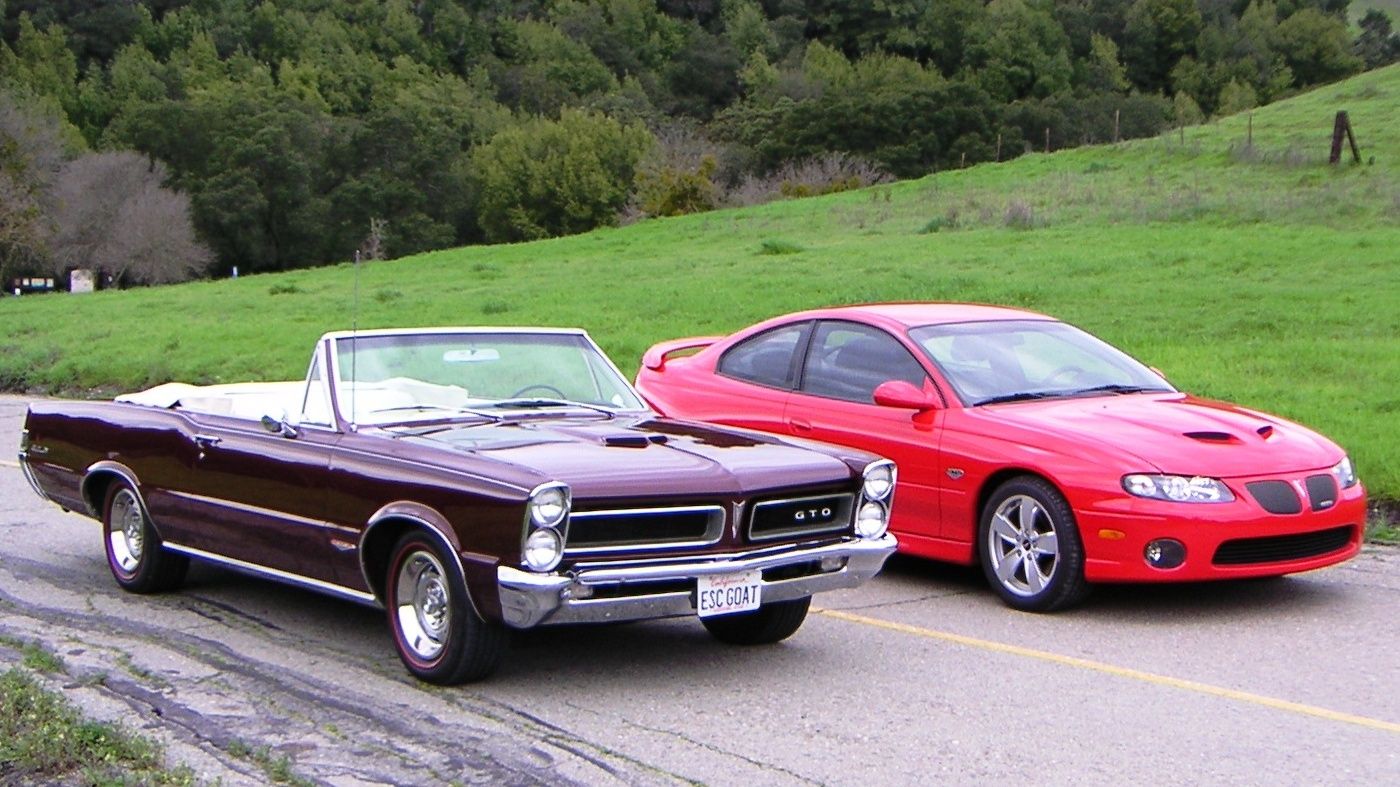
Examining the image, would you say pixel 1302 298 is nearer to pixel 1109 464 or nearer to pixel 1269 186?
pixel 1109 464

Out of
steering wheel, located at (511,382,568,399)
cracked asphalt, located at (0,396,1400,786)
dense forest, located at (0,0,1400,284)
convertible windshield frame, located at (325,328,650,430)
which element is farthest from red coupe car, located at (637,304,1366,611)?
dense forest, located at (0,0,1400,284)

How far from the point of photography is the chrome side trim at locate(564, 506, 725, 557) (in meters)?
6.17

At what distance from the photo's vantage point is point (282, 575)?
7.35 m

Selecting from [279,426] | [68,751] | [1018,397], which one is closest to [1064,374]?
[1018,397]

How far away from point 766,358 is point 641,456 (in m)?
3.48

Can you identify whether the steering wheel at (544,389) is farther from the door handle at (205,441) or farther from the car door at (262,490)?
the door handle at (205,441)

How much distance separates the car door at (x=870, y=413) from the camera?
8719 millimetres

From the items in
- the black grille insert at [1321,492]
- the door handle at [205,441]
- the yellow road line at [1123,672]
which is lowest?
the yellow road line at [1123,672]

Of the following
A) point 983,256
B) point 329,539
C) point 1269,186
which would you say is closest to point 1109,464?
point 329,539

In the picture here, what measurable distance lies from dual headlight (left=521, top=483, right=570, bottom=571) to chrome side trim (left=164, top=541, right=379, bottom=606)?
3.48 ft

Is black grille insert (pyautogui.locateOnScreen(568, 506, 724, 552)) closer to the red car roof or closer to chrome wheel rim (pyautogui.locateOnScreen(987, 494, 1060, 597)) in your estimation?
chrome wheel rim (pyautogui.locateOnScreen(987, 494, 1060, 597))

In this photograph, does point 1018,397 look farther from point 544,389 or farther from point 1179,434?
point 544,389

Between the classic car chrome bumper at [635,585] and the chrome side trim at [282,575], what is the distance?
970 mm

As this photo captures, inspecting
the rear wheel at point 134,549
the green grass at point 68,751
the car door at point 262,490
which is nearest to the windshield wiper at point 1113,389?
the car door at point 262,490
